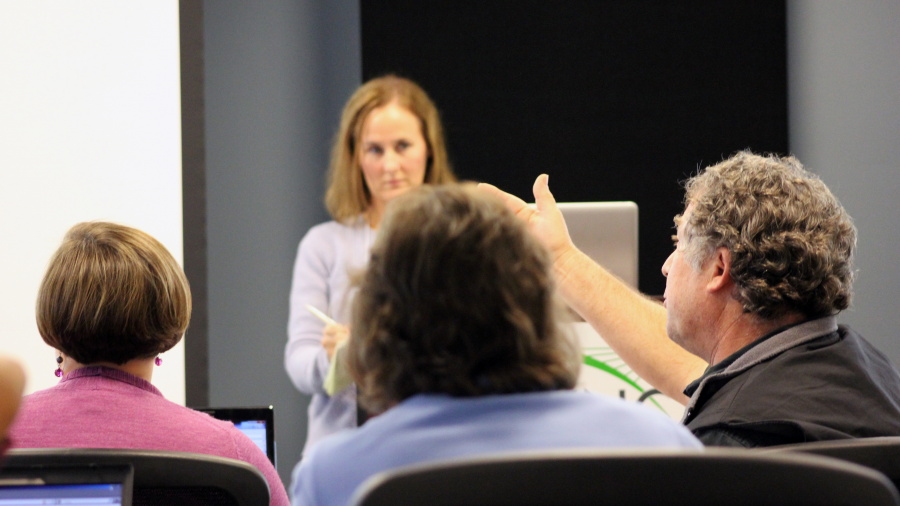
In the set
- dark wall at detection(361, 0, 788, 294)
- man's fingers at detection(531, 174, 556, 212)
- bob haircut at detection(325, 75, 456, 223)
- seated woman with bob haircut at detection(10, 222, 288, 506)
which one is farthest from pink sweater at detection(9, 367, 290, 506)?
dark wall at detection(361, 0, 788, 294)

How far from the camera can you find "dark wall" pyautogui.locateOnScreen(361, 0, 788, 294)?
396 cm

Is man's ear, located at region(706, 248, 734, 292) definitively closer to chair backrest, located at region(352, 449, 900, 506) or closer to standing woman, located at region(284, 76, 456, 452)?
chair backrest, located at region(352, 449, 900, 506)

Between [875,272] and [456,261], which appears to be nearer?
[456,261]

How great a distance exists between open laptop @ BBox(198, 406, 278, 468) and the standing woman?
47.4 inches

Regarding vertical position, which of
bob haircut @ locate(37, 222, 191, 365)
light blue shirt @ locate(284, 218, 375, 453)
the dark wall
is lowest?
light blue shirt @ locate(284, 218, 375, 453)

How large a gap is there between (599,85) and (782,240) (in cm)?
277

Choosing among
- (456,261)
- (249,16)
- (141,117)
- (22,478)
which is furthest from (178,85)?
(456,261)

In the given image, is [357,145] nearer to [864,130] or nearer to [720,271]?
[720,271]

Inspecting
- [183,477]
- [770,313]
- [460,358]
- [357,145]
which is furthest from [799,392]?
[357,145]

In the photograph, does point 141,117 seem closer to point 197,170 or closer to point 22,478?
point 197,170

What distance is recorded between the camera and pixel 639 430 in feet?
2.43

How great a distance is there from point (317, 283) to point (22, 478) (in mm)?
1962

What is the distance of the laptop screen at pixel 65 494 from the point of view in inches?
35.8

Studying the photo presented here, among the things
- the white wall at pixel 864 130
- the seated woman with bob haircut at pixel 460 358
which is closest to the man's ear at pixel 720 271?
the seated woman with bob haircut at pixel 460 358
